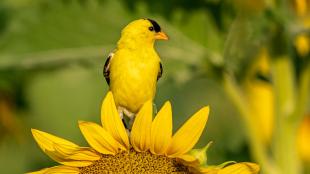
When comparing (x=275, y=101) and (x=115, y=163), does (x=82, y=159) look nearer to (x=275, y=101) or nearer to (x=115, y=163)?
(x=115, y=163)

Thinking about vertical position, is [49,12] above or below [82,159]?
above

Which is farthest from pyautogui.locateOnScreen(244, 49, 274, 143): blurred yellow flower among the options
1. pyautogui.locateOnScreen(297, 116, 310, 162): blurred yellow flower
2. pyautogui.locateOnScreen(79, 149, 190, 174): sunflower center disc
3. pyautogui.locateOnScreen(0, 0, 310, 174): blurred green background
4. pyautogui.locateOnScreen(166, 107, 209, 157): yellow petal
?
pyautogui.locateOnScreen(166, 107, 209, 157): yellow petal

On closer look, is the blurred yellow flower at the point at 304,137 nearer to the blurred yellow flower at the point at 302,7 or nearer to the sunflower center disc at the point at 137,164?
the blurred yellow flower at the point at 302,7

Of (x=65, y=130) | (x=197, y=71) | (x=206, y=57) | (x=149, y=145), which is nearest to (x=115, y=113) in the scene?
(x=149, y=145)

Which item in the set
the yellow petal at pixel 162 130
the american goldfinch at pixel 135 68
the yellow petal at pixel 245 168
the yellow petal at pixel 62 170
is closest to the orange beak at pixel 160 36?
the american goldfinch at pixel 135 68

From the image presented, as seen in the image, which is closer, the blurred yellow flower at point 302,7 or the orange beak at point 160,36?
the orange beak at point 160,36

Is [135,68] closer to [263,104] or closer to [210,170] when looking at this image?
[210,170]

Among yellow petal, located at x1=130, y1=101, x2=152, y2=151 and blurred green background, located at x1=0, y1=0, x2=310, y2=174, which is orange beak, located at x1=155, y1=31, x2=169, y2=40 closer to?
yellow petal, located at x1=130, y1=101, x2=152, y2=151
